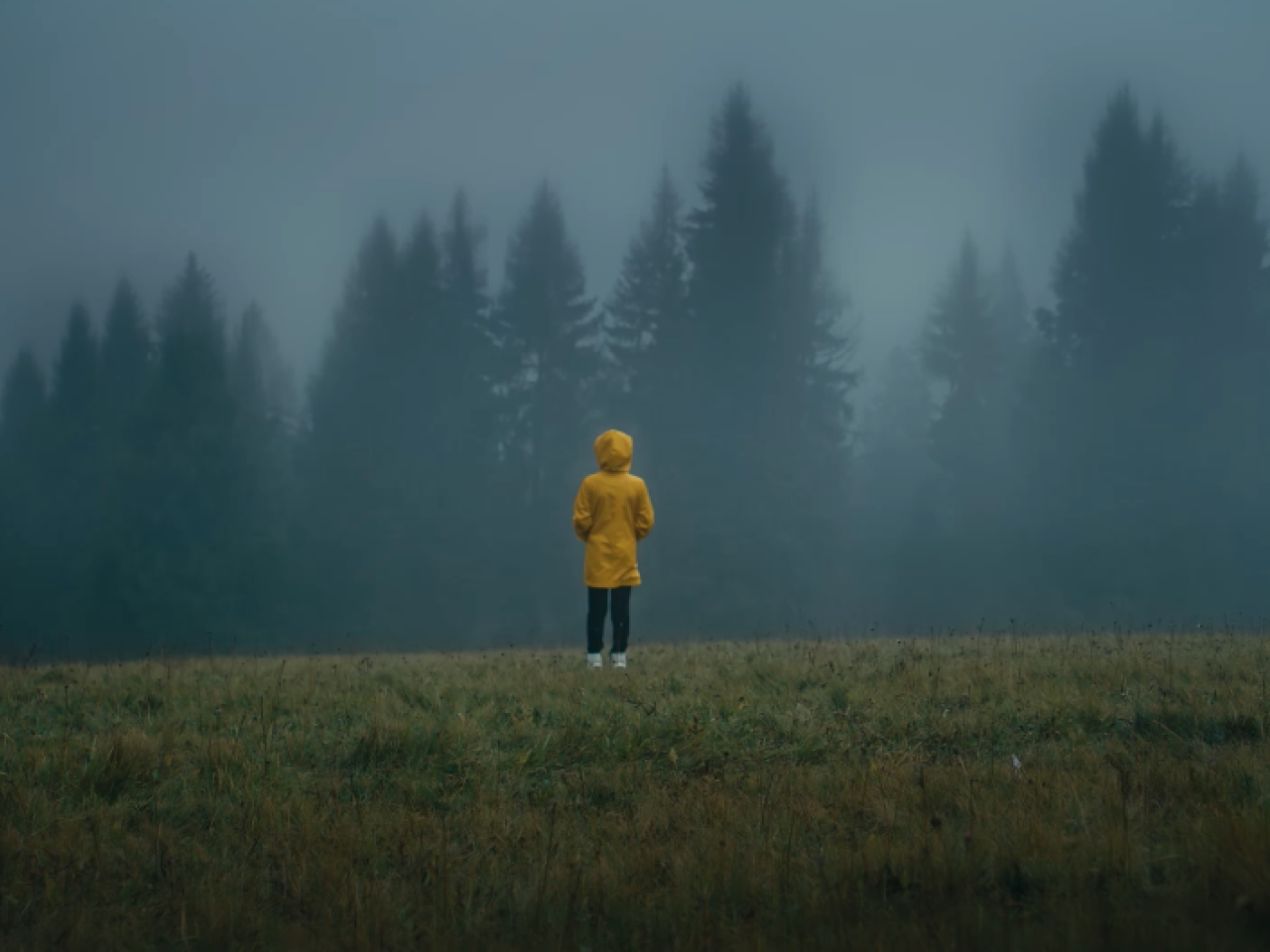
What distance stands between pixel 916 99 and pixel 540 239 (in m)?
51.2

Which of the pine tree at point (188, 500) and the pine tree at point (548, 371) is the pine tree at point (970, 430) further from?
the pine tree at point (188, 500)

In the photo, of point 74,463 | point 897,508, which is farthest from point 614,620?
point 74,463

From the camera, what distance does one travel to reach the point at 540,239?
121ft

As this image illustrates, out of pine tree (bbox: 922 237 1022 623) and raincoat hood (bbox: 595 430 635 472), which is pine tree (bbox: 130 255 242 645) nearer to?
raincoat hood (bbox: 595 430 635 472)

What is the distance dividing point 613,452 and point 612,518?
2.30 ft

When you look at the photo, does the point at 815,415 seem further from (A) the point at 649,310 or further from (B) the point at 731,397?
(A) the point at 649,310

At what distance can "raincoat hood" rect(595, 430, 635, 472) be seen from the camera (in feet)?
31.6

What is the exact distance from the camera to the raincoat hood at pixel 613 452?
962 centimetres

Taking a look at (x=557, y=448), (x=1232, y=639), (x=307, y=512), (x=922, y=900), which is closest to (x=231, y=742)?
(x=922, y=900)

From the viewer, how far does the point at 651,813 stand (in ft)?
12.9

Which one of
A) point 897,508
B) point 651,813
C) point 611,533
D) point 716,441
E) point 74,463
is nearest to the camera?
point 651,813

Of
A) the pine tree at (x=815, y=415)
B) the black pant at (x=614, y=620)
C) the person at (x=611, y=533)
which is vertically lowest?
the black pant at (x=614, y=620)

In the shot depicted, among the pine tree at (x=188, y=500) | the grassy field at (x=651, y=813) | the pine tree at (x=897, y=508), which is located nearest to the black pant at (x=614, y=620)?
the grassy field at (x=651, y=813)

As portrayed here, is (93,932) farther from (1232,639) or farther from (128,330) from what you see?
(128,330)
